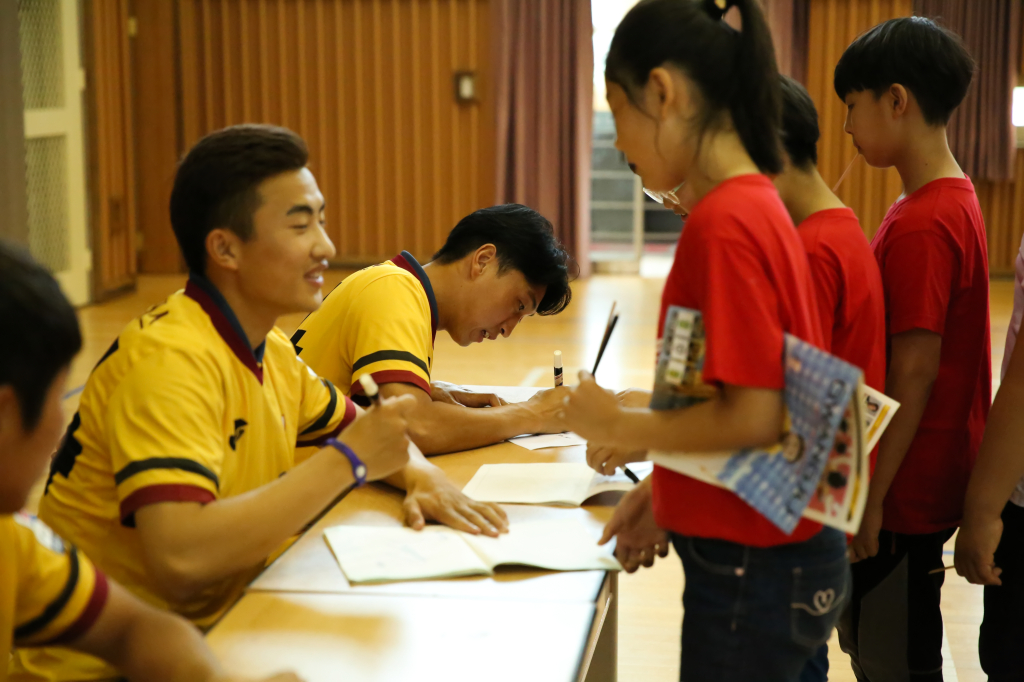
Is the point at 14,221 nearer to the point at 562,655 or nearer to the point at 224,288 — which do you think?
the point at 224,288

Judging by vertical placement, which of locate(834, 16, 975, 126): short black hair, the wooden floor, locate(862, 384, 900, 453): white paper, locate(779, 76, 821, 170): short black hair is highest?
locate(834, 16, 975, 126): short black hair

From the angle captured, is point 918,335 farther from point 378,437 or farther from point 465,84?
point 465,84

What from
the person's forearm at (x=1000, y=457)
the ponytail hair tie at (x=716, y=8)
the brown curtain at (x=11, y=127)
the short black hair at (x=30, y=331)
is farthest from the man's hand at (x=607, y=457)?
the brown curtain at (x=11, y=127)

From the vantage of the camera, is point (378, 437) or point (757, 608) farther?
point (378, 437)

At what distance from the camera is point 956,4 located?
691 centimetres

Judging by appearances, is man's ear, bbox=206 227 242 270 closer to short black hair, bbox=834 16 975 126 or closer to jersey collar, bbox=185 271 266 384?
jersey collar, bbox=185 271 266 384

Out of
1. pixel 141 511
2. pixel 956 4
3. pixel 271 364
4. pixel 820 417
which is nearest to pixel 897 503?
pixel 820 417

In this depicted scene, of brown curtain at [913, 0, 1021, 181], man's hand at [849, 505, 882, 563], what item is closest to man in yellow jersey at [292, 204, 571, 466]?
man's hand at [849, 505, 882, 563]

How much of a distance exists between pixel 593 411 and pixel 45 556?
607mm

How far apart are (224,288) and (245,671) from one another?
22.5 inches

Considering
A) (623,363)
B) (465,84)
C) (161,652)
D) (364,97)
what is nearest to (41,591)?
(161,652)

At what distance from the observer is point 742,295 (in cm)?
103

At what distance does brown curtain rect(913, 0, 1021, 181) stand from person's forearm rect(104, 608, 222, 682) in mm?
6996

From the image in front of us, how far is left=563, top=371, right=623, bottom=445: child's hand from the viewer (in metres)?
1.13
